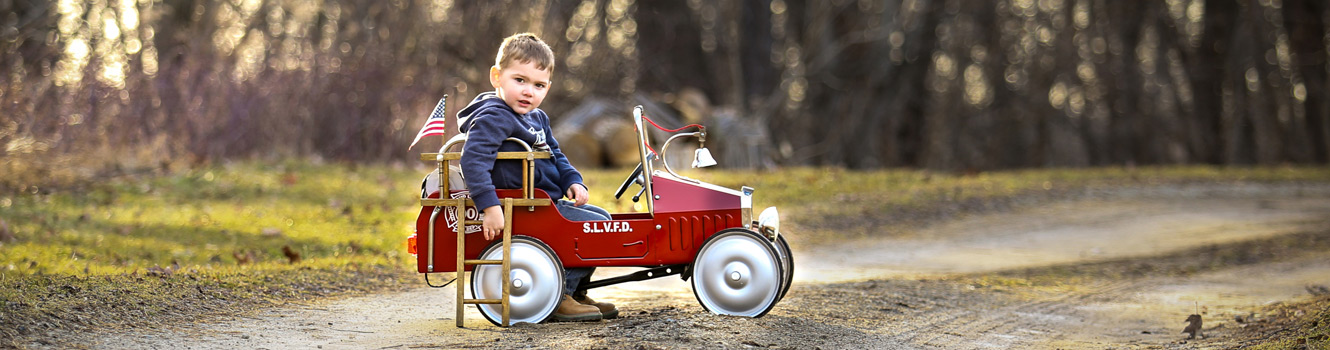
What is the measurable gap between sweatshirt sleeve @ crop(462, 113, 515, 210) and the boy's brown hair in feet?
0.90

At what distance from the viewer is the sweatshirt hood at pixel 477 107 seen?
544 cm

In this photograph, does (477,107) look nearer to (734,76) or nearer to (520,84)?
(520,84)

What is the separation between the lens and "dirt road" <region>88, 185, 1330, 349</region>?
209 inches

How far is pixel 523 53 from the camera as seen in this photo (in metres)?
5.41

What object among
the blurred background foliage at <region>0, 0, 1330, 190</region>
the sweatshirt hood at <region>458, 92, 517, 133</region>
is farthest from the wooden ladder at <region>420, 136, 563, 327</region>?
the blurred background foliage at <region>0, 0, 1330, 190</region>

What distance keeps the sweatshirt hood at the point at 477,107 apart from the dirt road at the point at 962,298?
0.93 m

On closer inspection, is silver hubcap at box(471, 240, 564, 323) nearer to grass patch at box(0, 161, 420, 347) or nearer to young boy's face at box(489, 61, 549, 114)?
young boy's face at box(489, 61, 549, 114)

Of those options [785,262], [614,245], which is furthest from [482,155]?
[785,262]

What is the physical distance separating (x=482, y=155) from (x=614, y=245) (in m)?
0.74

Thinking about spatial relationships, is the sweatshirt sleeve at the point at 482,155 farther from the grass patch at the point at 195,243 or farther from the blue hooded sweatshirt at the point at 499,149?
the grass patch at the point at 195,243

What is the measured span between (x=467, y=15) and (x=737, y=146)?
503cm

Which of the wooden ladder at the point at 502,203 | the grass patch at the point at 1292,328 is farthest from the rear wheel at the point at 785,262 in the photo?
the grass patch at the point at 1292,328

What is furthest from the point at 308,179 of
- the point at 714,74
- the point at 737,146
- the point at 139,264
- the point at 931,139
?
the point at 931,139

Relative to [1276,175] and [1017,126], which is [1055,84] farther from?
[1276,175]
